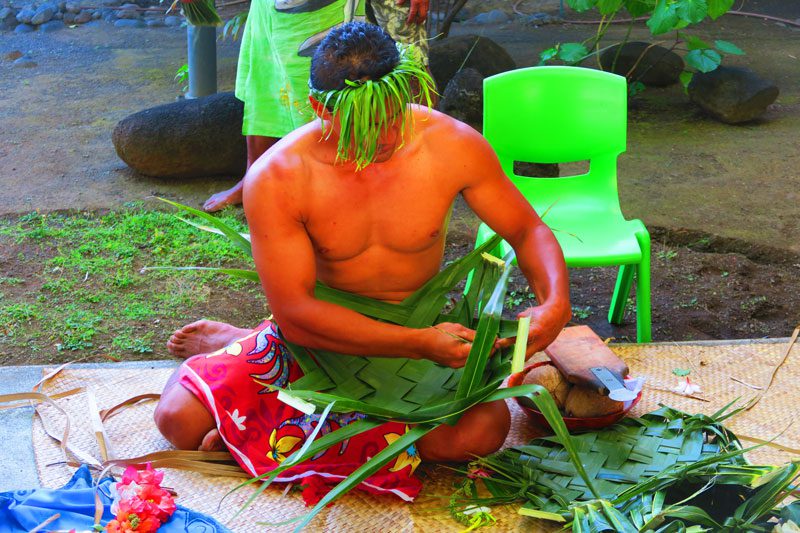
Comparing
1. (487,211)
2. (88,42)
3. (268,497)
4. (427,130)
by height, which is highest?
(427,130)

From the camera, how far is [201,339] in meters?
3.07

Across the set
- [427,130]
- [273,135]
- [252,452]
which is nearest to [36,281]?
[273,135]

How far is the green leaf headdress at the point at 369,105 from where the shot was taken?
2109 mm

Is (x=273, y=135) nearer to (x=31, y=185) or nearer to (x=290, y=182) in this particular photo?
(x=31, y=185)

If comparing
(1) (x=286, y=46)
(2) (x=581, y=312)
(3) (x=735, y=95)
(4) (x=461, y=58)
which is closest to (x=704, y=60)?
(3) (x=735, y=95)

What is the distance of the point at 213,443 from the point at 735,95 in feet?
15.1

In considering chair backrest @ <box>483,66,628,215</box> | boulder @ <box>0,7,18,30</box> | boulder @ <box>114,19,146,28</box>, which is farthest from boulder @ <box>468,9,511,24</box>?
chair backrest @ <box>483,66,628,215</box>

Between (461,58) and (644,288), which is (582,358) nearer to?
(644,288)

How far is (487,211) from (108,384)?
1.37m

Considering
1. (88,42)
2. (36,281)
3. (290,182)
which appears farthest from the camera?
(88,42)

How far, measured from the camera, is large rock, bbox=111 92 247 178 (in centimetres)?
506

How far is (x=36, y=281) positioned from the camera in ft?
13.2

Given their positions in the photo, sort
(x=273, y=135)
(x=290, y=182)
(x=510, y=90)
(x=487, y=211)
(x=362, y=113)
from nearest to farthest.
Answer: (x=362, y=113)
(x=290, y=182)
(x=487, y=211)
(x=510, y=90)
(x=273, y=135)

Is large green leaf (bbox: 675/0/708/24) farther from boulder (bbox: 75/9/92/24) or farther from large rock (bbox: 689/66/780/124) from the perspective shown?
boulder (bbox: 75/9/92/24)
